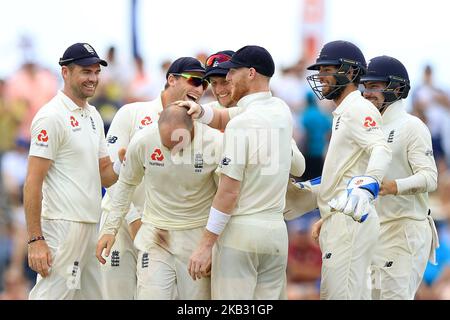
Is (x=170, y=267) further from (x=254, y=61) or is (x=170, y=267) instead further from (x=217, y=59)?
(x=217, y=59)

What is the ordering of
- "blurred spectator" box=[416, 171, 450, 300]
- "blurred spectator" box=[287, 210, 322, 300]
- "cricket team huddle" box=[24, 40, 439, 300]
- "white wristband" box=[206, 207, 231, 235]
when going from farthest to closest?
"blurred spectator" box=[287, 210, 322, 300] < "blurred spectator" box=[416, 171, 450, 300] < "cricket team huddle" box=[24, 40, 439, 300] < "white wristband" box=[206, 207, 231, 235]

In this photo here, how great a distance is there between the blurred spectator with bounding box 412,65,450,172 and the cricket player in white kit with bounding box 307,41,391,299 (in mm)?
4671

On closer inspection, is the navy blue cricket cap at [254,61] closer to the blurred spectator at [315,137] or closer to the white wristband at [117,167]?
the white wristband at [117,167]

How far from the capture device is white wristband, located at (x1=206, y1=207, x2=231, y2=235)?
733cm

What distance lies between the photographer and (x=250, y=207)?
7426 millimetres

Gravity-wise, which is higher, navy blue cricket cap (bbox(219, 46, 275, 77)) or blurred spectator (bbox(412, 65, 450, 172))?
navy blue cricket cap (bbox(219, 46, 275, 77))

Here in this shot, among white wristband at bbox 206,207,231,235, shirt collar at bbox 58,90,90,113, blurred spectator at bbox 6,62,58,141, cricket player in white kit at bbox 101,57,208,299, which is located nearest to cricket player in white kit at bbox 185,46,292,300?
white wristband at bbox 206,207,231,235

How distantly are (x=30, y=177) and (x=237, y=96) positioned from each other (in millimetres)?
1555

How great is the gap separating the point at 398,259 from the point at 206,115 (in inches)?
81.4

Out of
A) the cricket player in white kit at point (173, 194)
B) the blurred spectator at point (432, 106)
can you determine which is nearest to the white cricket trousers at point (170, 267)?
the cricket player in white kit at point (173, 194)

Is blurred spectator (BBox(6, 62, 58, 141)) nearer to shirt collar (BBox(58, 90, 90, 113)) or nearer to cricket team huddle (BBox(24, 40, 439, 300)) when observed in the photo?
cricket team huddle (BBox(24, 40, 439, 300))

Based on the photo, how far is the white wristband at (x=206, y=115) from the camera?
7.74 metres

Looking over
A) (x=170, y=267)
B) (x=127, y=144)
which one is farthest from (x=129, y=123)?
(x=170, y=267)
